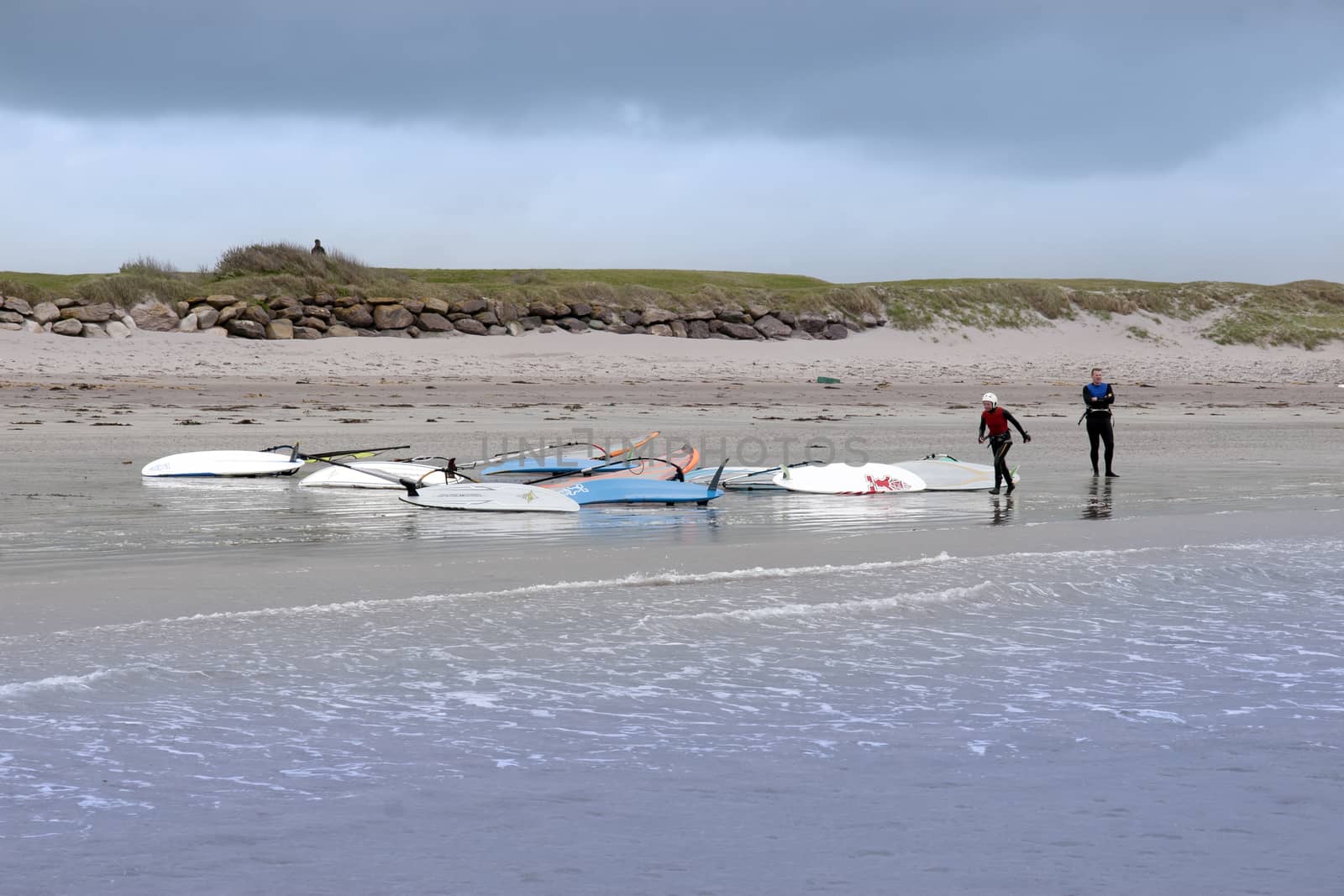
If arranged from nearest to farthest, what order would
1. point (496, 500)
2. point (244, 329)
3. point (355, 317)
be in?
point (496, 500) < point (244, 329) < point (355, 317)

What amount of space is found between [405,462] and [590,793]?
8.91 meters

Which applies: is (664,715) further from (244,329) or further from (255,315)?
(255,315)

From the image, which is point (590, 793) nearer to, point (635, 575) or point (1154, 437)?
point (635, 575)

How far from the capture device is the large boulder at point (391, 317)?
31531 mm

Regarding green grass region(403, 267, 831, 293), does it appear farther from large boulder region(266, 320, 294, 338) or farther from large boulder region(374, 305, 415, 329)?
large boulder region(266, 320, 294, 338)

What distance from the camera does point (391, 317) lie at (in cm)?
3166

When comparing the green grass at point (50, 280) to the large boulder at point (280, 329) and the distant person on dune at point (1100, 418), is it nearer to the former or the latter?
the large boulder at point (280, 329)

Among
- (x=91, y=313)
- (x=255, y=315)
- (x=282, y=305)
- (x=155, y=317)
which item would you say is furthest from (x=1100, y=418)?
(x=91, y=313)

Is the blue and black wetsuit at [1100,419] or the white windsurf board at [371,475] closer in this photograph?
the white windsurf board at [371,475]

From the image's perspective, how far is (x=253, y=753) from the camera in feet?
15.1

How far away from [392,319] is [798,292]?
12969 mm

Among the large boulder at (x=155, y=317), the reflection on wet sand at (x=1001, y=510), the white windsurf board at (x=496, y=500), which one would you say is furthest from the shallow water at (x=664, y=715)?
the large boulder at (x=155, y=317)

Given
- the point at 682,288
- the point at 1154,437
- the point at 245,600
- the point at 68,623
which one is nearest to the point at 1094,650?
the point at 245,600

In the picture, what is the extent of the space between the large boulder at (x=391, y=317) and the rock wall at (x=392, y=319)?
20 millimetres
